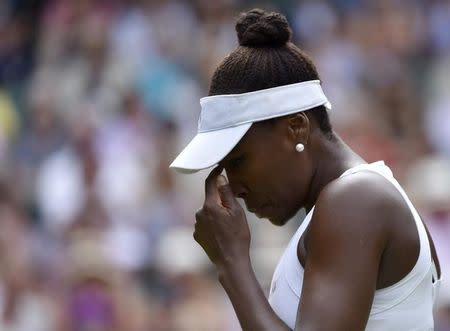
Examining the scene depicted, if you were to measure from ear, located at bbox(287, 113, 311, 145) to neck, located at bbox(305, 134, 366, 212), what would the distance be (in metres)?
0.06

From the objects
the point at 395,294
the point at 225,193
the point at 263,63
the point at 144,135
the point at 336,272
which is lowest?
the point at 144,135

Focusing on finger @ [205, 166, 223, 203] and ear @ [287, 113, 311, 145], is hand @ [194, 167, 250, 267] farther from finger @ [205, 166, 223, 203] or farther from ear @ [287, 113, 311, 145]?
ear @ [287, 113, 311, 145]

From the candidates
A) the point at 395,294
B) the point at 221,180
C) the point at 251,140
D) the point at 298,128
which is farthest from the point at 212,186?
the point at 395,294

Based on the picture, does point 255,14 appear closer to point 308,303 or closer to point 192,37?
point 308,303

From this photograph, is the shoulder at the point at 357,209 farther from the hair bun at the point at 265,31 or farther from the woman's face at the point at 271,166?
the hair bun at the point at 265,31

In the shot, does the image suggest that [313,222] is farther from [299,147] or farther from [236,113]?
[236,113]

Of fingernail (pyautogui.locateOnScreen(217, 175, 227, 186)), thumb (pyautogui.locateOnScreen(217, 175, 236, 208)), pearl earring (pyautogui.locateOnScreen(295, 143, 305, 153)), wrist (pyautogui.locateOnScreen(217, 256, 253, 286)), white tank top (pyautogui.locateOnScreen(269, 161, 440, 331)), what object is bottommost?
white tank top (pyautogui.locateOnScreen(269, 161, 440, 331))

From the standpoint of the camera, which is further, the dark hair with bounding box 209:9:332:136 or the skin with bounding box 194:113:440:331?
the dark hair with bounding box 209:9:332:136

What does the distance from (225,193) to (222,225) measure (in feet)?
0.28

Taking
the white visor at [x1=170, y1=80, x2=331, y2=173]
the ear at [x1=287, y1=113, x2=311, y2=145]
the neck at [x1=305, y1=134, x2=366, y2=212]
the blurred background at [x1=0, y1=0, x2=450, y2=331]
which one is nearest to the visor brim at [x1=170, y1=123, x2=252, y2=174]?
the white visor at [x1=170, y1=80, x2=331, y2=173]

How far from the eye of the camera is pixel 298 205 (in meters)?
2.93

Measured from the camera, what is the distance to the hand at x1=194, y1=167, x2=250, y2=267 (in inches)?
112

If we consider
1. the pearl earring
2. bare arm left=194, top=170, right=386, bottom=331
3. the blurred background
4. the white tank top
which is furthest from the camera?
the blurred background

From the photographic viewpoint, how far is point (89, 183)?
8.14m
